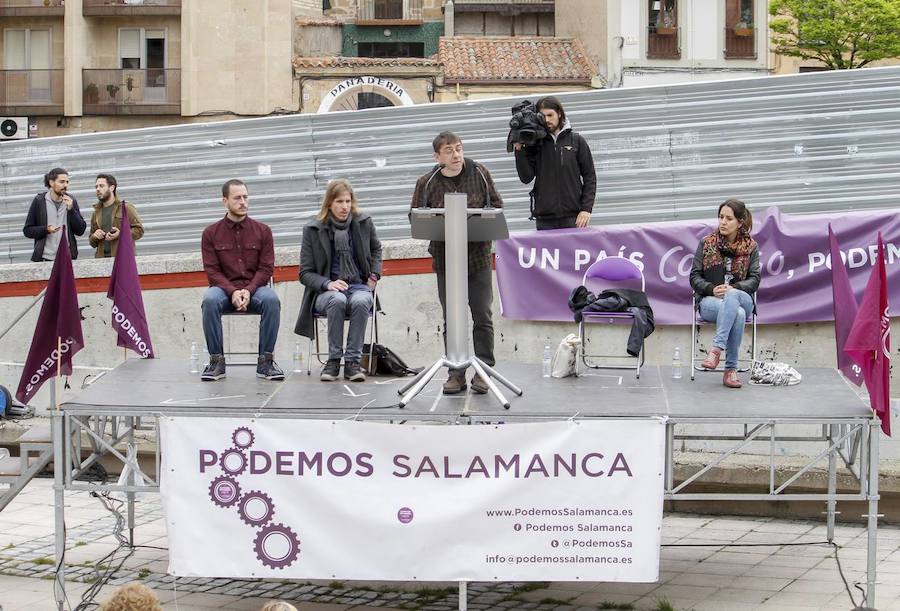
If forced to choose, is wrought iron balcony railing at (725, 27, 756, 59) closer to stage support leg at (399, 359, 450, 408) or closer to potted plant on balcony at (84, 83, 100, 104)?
potted plant on balcony at (84, 83, 100, 104)

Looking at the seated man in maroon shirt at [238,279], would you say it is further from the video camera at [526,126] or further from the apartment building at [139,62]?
the apartment building at [139,62]

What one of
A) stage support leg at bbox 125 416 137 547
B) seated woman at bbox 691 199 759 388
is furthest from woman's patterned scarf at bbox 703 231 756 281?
stage support leg at bbox 125 416 137 547

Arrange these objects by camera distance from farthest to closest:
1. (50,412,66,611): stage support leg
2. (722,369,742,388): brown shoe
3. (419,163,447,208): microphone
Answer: (419,163,447,208): microphone
(722,369,742,388): brown shoe
(50,412,66,611): stage support leg

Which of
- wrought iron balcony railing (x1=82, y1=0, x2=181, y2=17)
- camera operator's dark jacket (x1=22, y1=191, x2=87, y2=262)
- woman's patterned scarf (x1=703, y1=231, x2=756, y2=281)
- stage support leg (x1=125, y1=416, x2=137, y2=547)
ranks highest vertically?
wrought iron balcony railing (x1=82, y1=0, x2=181, y2=17)

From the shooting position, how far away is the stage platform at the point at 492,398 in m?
8.34

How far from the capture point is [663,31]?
1451 inches

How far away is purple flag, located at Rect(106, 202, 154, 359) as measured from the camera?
32.1 ft

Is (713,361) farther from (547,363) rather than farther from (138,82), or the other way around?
(138,82)

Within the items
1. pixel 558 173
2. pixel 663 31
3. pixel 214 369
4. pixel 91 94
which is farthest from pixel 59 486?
pixel 91 94

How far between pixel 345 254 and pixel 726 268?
8.59 ft

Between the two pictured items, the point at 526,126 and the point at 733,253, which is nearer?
the point at 733,253

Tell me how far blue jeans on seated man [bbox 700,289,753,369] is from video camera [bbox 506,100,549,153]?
2197 millimetres

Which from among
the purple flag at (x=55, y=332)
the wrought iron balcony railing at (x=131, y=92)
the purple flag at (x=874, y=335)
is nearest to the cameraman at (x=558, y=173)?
the purple flag at (x=874, y=335)

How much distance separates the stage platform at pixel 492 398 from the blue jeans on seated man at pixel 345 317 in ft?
0.75
